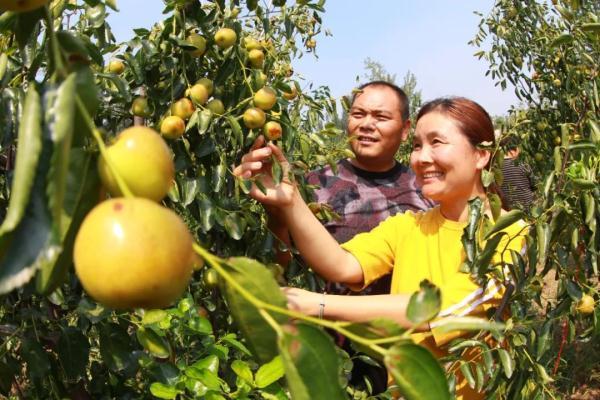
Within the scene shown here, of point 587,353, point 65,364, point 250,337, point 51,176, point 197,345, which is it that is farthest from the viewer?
point 587,353

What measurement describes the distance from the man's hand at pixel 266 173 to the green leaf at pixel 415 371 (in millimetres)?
1141

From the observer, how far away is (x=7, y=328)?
161 centimetres

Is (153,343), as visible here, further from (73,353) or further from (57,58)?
(57,58)

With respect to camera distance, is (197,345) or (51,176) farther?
(197,345)

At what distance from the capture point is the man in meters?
2.64

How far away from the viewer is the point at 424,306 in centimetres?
56

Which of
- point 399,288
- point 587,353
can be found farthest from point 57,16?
point 587,353

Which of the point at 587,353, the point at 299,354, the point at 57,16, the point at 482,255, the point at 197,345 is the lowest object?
the point at 587,353

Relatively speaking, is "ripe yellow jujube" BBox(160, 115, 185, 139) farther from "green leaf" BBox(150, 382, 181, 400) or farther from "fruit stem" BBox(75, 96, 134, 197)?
"fruit stem" BBox(75, 96, 134, 197)

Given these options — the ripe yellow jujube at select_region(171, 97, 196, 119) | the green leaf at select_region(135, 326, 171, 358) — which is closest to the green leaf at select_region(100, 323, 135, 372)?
the green leaf at select_region(135, 326, 171, 358)

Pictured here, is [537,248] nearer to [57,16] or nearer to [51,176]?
[57,16]

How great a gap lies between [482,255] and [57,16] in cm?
120

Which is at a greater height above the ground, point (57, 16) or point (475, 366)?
point (57, 16)

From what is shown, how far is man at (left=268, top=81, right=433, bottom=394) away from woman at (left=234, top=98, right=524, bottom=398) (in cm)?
53
